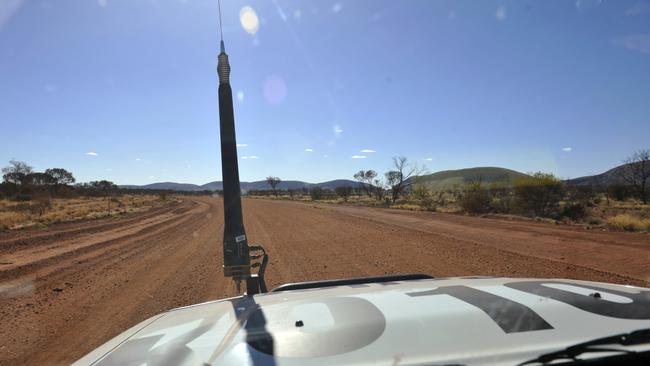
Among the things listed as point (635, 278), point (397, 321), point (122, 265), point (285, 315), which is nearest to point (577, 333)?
point (397, 321)

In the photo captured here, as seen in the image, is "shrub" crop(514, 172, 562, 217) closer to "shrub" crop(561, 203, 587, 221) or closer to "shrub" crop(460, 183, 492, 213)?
"shrub" crop(561, 203, 587, 221)

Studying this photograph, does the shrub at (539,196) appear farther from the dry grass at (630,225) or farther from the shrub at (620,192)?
the shrub at (620,192)

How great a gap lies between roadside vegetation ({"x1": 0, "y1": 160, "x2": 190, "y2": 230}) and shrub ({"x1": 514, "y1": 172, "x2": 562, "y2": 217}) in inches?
1196

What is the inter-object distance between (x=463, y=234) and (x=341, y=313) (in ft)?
45.7

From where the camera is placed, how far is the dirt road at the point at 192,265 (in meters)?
5.79

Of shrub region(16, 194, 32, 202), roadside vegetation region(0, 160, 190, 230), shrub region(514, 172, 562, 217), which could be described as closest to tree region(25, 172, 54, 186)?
roadside vegetation region(0, 160, 190, 230)

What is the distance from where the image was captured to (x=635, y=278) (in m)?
7.49

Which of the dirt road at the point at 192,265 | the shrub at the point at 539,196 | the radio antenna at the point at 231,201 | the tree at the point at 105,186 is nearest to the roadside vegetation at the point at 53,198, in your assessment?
the tree at the point at 105,186

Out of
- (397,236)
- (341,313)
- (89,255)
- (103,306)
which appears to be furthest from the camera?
(397,236)

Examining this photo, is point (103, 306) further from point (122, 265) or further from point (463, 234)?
point (463, 234)

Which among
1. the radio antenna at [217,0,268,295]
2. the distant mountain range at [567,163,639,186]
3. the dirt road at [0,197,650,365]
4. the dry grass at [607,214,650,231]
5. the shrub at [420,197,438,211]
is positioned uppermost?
the distant mountain range at [567,163,639,186]

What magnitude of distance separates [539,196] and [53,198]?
71.5m

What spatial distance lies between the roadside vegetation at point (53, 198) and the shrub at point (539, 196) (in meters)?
30.4

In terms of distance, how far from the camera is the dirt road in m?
5.79
